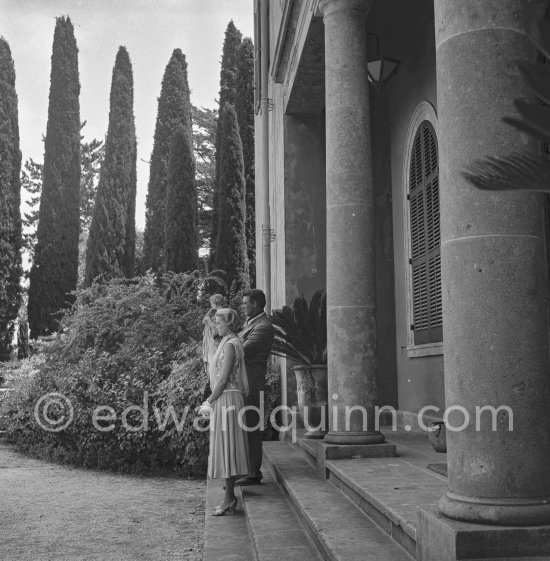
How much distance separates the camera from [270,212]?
1110 centimetres

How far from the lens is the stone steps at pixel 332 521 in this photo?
3.49 meters

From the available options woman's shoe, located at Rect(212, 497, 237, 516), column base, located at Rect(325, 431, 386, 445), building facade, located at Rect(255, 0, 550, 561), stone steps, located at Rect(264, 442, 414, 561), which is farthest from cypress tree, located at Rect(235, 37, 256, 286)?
woman's shoe, located at Rect(212, 497, 237, 516)

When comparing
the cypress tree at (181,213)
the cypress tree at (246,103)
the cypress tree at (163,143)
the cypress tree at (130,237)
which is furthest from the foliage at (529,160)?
the cypress tree at (130,237)

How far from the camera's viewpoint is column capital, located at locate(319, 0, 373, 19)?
20.0ft

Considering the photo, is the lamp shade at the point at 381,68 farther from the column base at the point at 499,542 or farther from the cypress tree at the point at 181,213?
the cypress tree at the point at 181,213

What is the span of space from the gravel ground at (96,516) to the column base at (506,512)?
9.39ft

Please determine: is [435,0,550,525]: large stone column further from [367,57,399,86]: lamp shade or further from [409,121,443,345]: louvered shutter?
[367,57,399,86]: lamp shade

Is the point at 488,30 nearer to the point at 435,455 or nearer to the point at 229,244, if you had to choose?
the point at 435,455

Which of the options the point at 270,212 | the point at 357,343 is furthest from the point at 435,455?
the point at 270,212

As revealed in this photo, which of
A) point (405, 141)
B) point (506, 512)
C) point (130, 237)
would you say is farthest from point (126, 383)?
point (130, 237)

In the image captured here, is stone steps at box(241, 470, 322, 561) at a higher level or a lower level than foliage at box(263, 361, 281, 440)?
lower

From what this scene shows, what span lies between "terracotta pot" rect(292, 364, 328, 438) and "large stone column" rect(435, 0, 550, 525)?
455 cm

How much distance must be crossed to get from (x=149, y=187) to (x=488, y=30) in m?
25.1

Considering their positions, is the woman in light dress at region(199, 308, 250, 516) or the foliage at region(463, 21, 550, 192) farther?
the woman in light dress at region(199, 308, 250, 516)
